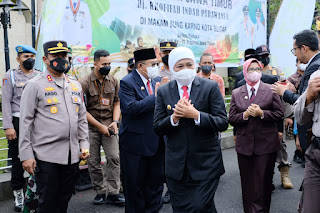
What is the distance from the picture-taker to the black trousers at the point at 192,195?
3.21 m

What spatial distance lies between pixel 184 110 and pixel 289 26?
8027mm

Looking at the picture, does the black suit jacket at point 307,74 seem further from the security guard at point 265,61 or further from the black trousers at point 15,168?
the black trousers at point 15,168

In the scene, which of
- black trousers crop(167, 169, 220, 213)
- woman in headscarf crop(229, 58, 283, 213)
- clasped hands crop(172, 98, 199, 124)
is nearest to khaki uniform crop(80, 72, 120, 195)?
woman in headscarf crop(229, 58, 283, 213)

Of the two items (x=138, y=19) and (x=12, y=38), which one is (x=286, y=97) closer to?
(x=138, y=19)

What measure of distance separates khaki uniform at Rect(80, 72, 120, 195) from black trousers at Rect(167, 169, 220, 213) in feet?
7.31

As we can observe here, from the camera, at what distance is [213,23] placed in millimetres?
9445

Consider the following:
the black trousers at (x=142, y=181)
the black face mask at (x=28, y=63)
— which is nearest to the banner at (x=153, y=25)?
the black face mask at (x=28, y=63)

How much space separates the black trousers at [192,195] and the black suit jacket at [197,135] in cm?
6

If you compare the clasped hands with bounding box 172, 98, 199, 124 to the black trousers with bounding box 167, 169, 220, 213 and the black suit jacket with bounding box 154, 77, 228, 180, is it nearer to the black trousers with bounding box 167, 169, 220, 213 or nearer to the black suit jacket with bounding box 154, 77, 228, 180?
the black suit jacket with bounding box 154, 77, 228, 180

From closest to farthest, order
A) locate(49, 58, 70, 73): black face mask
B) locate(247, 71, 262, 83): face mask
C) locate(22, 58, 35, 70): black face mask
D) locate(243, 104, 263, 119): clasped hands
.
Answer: locate(49, 58, 70, 73): black face mask
locate(243, 104, 263, 119): clasped hands
locate(247, 71, 262, 83): face mask
locate(22, 58, 35, 70): black face mask

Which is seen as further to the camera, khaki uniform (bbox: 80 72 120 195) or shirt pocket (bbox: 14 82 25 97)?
khaki uniform (bbox: 80 72 120 195)

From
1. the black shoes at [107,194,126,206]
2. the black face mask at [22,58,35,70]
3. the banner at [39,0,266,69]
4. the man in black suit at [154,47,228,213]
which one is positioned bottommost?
the black shoes at [107,194,126,206]

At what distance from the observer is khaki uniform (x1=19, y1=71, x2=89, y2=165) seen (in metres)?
3.66

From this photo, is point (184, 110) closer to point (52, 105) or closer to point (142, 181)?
point (52, 105)
